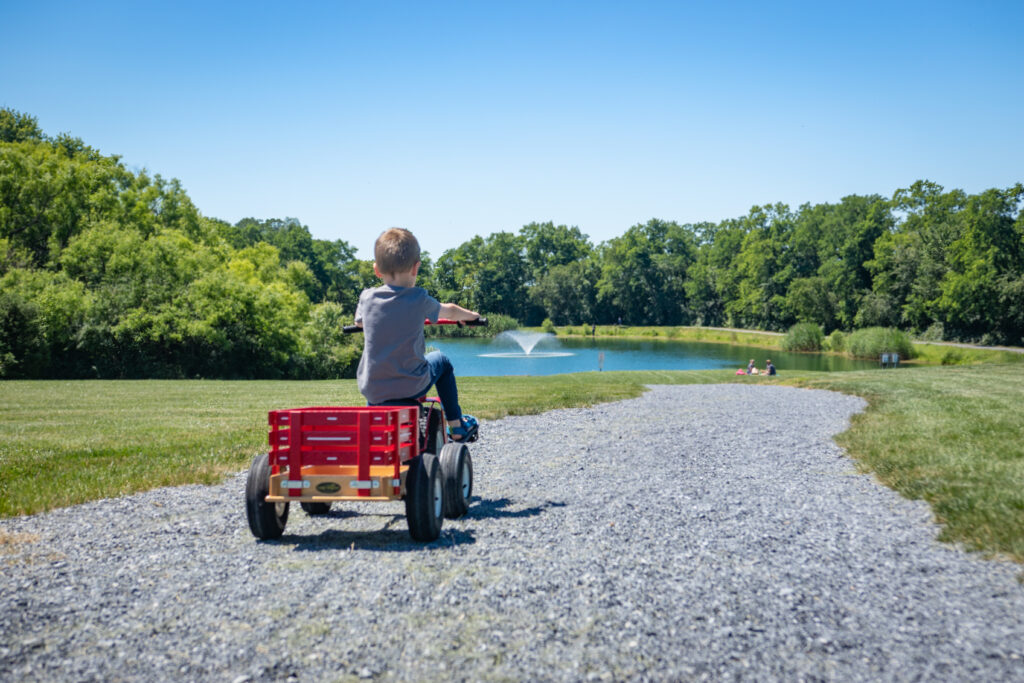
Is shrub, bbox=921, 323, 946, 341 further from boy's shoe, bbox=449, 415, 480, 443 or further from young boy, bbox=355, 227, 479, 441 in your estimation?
young boy, bbox=355, 227, 479, 441

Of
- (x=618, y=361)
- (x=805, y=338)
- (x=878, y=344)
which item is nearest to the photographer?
(x=618, y=361)

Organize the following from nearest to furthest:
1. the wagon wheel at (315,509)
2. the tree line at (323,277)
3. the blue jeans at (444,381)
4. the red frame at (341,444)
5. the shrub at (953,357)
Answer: the red frame at (341,444), the blue jeans at (444,381), the wagon wheel at (315,509), the tree line at (323,277), the shrub at (953,357)

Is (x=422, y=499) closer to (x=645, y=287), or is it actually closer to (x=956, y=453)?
(x=956, y=453)

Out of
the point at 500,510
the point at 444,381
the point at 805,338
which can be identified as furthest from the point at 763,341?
the point at 444,381

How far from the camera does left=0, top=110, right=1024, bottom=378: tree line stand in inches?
1433

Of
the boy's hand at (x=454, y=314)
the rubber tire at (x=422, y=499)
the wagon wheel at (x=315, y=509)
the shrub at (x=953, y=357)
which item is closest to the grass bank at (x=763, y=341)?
the shrub at (x=953, y=357)

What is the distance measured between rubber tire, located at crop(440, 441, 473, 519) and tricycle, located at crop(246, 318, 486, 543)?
1.33 feet

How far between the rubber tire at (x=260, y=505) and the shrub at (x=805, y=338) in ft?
228

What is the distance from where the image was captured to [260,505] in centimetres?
566

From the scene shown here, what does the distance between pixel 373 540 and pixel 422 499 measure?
663 mm

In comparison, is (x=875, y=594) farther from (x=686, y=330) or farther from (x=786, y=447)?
(x=686, y=330)

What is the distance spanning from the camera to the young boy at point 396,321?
6102 millimetres

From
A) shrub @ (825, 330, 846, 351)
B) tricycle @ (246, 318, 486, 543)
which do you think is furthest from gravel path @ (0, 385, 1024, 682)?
shrub @ (825, 330, 846, 351)

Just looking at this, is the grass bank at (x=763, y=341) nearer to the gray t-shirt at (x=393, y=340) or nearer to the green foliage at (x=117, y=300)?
the gray t-shirt at (x=393, y=340)
